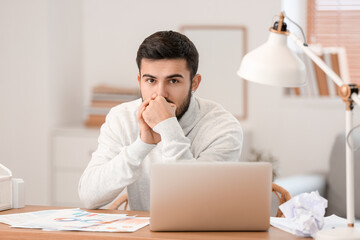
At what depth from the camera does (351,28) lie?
4070 mm

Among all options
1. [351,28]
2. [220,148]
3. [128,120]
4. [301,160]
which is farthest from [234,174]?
[351,28]

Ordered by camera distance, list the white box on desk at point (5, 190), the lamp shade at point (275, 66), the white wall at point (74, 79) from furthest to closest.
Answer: the white wall at point (74, 79) < the white box on desk at point (5, 190) < the lamp shade at point (275, 66)

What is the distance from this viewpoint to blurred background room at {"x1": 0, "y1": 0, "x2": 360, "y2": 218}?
402cm

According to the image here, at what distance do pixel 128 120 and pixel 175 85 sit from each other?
228mm

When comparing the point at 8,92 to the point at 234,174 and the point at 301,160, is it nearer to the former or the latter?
the point at 301,160

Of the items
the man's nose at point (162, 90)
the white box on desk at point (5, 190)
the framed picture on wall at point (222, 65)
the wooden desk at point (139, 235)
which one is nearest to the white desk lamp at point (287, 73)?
the wooden desk at point (139, 235)

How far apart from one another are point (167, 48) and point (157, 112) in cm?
29

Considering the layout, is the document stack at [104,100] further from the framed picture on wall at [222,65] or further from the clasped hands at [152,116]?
the clasped hands at [152,116]

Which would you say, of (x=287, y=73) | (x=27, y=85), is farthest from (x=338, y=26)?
(x=287, y=73)

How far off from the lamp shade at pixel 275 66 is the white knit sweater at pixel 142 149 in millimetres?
467

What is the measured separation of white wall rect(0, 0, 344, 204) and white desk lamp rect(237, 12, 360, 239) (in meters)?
2.34

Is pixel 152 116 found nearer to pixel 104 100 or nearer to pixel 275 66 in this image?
pixel 275 66

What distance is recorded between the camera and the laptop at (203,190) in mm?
1642

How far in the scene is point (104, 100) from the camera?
4.22 m
